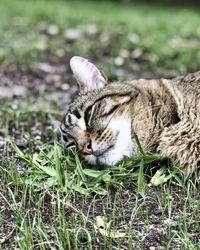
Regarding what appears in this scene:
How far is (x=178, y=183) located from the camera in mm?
3699

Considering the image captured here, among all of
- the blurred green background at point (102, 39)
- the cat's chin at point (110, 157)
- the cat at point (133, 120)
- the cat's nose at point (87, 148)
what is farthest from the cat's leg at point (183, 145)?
the blurred green background at point (102, 39)

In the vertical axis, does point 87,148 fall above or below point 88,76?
below

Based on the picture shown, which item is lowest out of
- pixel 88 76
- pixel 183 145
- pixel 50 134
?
pixel 50 134

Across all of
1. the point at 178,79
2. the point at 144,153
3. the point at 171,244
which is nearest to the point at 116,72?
the point at 178,79

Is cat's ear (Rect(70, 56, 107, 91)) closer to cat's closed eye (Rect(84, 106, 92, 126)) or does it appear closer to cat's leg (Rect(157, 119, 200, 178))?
cat's closed eye (Rect(84, 106, 92, 126))

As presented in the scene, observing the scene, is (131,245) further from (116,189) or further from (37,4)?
(37,4)

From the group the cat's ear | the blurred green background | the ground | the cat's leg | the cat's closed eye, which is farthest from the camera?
the blurred green background

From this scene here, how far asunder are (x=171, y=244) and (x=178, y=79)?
4.36 ft

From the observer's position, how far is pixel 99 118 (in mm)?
3738

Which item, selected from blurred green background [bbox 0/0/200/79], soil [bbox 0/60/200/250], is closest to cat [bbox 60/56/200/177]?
soil [bbox 0/60/200/250]

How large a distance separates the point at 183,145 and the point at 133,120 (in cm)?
32

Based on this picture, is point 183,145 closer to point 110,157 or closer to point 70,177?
point 110,157

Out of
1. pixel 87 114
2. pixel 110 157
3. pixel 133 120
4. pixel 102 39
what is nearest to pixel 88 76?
pixel 87 114

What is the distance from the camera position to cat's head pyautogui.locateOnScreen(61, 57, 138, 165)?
3.66 meters
